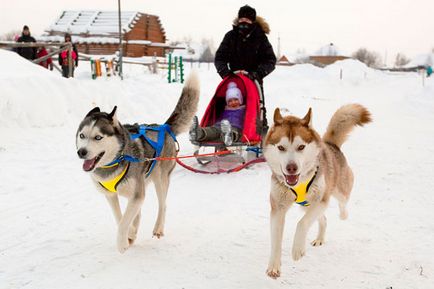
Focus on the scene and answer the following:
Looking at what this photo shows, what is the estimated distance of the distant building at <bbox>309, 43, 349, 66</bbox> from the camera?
2825 inches

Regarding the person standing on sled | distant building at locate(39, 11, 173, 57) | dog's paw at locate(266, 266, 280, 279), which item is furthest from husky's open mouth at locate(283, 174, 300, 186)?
distant building at locate(39, 11, 173, 57)

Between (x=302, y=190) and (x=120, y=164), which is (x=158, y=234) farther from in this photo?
(x=302, y=190)

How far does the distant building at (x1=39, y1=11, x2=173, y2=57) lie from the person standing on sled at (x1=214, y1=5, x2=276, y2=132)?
28154mm

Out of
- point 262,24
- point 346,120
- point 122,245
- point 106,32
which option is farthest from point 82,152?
point 106,32

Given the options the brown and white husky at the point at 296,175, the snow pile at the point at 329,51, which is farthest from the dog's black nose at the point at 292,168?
the snow pile at the point at 329,51

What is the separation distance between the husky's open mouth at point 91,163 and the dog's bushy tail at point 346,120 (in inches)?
80.4

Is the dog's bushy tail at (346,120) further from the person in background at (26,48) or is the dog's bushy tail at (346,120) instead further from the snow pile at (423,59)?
the snow pile at (423,59)

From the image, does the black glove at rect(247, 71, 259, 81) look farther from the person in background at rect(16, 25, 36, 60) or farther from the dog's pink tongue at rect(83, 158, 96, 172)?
the person in background at rect(16, 25, 36, 60)

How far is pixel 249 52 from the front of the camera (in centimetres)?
634

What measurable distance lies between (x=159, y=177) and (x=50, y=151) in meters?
3.43

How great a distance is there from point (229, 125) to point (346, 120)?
2305mm

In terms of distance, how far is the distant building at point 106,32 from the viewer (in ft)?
109

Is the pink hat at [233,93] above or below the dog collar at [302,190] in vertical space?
above

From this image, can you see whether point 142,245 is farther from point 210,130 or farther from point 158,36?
point 158,36
